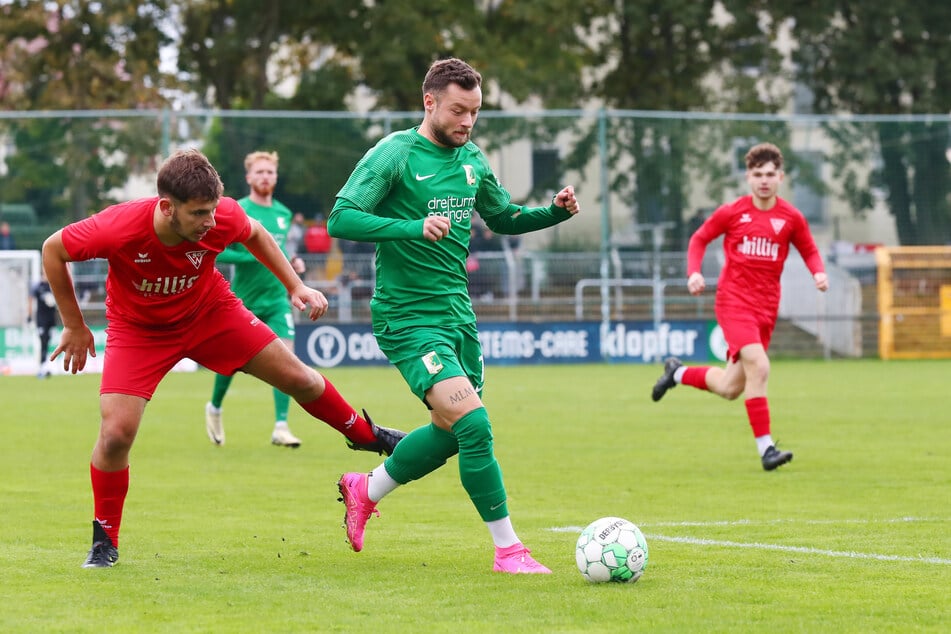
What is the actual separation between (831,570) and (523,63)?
93.4 feet

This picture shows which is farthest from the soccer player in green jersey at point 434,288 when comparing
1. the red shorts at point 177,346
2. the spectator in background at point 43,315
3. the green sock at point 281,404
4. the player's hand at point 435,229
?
the spectator in background at point 43,315

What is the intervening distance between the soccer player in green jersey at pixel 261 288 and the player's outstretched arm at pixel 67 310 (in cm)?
593

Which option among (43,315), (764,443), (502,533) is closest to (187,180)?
(502,533)

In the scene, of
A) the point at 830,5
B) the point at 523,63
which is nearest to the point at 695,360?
the point at 523,63

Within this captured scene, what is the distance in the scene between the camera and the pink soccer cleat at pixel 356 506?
22.4 feet

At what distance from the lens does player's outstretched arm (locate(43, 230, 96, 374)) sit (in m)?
6.29

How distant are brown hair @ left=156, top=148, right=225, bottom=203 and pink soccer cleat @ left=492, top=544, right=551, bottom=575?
1.88 metres

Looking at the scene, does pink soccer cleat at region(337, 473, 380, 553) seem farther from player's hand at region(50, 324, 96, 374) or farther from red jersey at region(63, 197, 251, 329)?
player's hand at region(50, 324, 96, 374)

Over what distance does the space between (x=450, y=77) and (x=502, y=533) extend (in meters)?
1.93

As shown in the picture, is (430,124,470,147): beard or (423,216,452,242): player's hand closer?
(423,216,452,242): player's hand

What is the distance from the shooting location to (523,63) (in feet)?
Result: 111

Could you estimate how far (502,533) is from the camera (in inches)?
248

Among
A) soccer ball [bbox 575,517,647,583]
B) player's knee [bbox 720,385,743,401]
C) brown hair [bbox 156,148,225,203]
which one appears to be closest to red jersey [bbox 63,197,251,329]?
brown hair [bbox 156,148,225,203]

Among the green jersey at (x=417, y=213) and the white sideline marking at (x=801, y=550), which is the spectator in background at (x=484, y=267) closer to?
the white sideline marking at (x=801, y=550)
